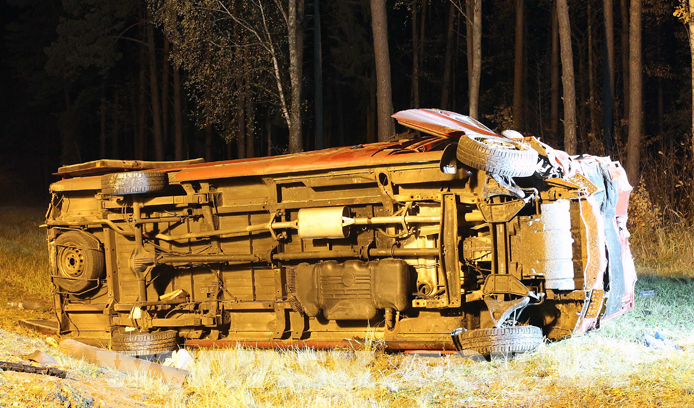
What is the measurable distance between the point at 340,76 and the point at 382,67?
22.4 metres

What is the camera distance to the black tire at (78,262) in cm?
794

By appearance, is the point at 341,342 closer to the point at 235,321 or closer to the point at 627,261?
the point at 235,321

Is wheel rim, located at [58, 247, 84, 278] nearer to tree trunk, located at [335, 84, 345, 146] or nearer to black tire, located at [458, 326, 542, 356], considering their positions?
black tire, located at [458, 326, 542, 356]

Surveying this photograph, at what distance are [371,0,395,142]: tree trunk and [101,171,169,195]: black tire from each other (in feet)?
21.8

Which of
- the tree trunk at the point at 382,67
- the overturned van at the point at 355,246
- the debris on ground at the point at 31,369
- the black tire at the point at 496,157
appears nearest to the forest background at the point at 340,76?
the tree trunk at the point at 382,67

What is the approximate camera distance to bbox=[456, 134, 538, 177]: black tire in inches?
222

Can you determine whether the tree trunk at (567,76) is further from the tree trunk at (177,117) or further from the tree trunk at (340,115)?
the tree trunk at (340,115)

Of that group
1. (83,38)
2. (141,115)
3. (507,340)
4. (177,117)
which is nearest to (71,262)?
(507,340)

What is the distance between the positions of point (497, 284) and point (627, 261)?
1511mm

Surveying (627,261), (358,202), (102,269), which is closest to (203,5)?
(102,269)

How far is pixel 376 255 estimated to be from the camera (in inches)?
259

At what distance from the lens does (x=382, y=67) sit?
45.6 ft

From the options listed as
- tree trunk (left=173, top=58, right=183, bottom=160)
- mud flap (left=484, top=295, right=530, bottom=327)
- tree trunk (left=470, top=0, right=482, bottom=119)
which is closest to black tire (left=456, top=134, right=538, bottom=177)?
mud flap (left=484, top=295, right=530, bottom=327)

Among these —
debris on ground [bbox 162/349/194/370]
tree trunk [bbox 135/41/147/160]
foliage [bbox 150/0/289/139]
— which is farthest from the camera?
tree trunk [bbox 135/41/147/160]
